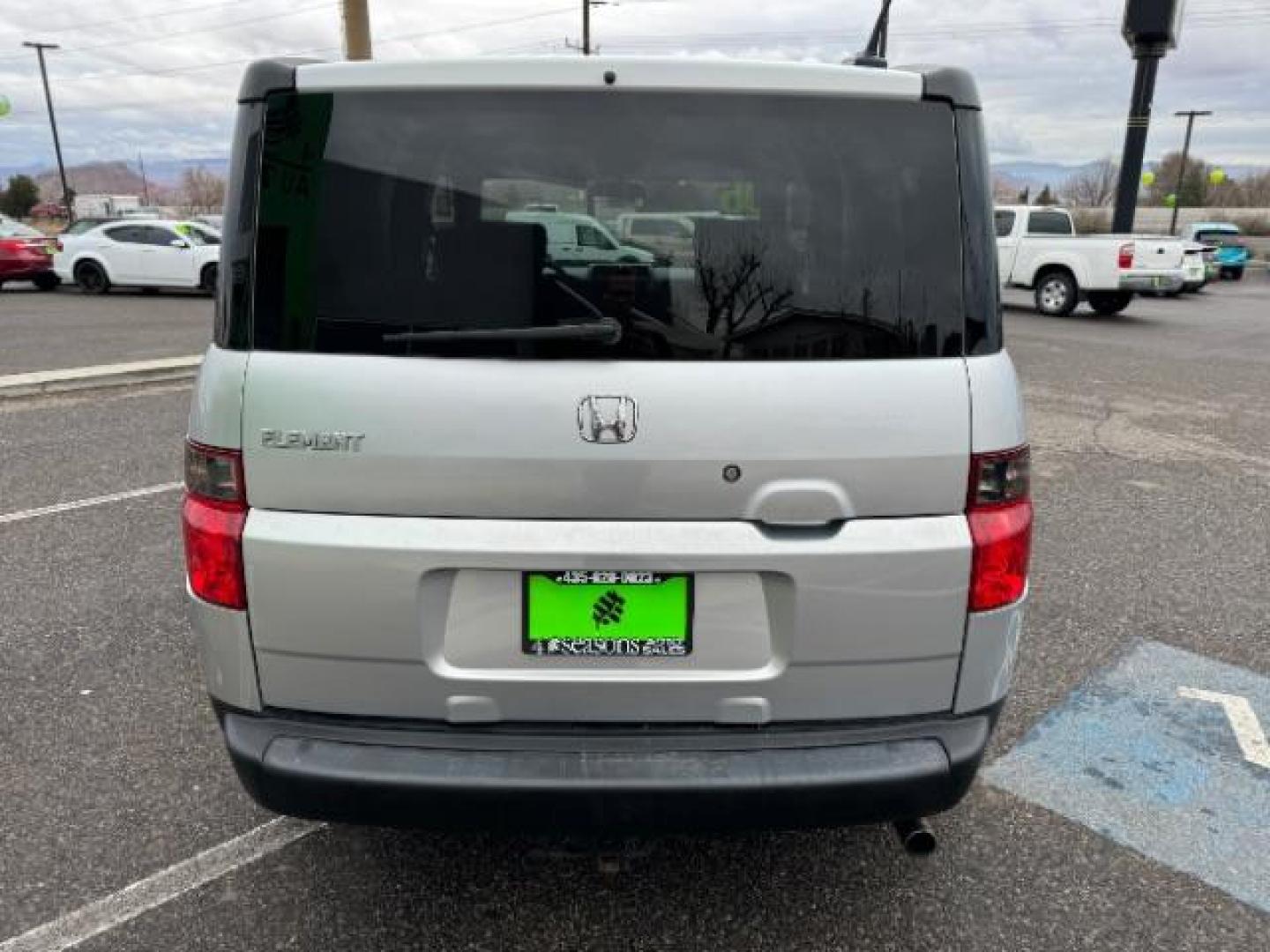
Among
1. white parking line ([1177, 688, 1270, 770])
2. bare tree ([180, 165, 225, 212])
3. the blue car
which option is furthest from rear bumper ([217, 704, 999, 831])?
bare tree ([180, 165, 225, 212])

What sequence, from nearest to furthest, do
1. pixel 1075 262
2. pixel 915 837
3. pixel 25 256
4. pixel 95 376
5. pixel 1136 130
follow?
pixel 915 837 → pixel 95 376 → pixel 1075 262 → pixel 25 256 → pixel 1136 130

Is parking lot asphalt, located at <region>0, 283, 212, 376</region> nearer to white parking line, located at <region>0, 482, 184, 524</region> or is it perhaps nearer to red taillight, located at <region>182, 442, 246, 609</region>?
white parking line, located at <region>0, 482, 184, 524</region>

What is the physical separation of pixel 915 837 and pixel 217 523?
1.81 meters

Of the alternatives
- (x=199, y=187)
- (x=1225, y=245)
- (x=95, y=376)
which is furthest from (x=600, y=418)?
(x=199, y=187)

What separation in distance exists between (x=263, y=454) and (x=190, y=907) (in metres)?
1.23

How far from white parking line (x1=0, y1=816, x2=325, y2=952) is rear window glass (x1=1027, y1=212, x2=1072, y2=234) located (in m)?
18.0

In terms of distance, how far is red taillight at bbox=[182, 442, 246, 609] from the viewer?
198cm

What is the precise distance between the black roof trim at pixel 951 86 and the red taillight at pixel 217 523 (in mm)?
1643

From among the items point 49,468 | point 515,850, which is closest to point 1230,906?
point 515,850

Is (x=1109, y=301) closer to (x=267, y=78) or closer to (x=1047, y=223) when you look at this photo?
(x=1047, y=223)

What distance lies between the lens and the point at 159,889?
2383 millimetres

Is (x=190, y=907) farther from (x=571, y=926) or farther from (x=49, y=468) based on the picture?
(x=49, y=468)

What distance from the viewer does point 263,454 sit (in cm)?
194

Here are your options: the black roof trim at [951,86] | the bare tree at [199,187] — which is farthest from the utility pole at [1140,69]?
the bare tree at [199,187]
